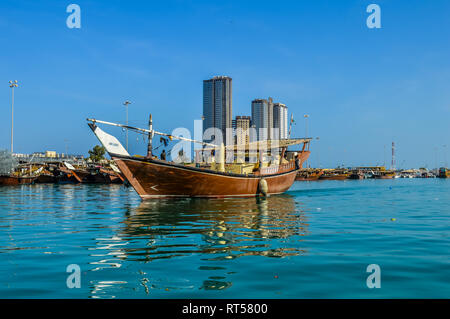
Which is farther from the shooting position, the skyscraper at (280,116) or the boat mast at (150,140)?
→ the skyscraper at (280,116)

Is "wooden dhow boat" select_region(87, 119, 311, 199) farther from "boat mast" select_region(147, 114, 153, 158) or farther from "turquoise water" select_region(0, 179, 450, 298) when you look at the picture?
"turquoise water" select_region(0, 179, 450, 298)

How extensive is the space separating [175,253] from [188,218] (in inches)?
261

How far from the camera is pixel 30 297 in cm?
525

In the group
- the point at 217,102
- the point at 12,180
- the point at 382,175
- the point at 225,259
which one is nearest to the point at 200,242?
the point at 225,259

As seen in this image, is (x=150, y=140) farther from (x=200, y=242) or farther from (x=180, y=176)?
(x=200, y=242)

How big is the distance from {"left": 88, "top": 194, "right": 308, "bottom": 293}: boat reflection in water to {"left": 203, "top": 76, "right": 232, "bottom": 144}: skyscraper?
355 feet

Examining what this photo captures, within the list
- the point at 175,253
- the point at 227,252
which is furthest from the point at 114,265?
the point at 227,252

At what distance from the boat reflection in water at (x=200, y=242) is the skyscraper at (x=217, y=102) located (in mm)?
108249

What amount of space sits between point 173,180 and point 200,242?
44.5ft

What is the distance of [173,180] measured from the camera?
2269 cm

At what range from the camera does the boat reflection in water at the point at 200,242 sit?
6660 millimetres

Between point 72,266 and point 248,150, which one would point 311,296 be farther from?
point 248,150

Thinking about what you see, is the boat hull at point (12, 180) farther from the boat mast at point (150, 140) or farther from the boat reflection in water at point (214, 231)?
the boat reflection in water at point (214, 231)

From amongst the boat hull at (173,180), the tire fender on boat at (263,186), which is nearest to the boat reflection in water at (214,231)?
the boat hull at (173,180)
